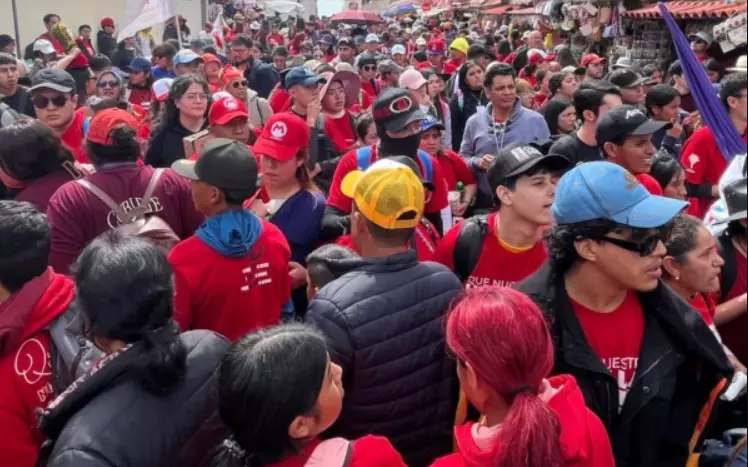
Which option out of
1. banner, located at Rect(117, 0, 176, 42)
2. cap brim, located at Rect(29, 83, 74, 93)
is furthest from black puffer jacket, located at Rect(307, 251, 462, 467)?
banner, located at Rect(117, 0, 176, 42)

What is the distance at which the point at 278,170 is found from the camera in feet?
11.9

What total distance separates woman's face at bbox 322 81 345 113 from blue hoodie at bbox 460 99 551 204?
112 cm

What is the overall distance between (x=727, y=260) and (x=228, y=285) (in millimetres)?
1893

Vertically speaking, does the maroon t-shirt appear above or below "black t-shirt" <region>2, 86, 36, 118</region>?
below

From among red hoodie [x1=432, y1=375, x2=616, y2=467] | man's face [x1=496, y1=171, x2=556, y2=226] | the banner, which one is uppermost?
the banner

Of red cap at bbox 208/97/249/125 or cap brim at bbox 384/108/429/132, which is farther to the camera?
red cap at bbox 208/97/249/125

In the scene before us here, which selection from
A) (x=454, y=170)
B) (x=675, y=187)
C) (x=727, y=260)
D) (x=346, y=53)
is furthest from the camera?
(x=346, y=53)

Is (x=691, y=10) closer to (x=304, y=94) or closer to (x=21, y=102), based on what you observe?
(x=304, y=94)

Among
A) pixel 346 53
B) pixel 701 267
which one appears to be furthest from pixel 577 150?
pixel 346 53

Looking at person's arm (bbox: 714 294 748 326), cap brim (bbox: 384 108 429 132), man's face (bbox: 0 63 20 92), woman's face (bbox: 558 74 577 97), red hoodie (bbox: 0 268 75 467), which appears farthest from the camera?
woman's face (bbox: 558 74 577 97)

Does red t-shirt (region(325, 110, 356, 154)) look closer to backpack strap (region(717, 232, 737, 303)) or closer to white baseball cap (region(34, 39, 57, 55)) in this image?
backpack strap (region(717, 232, 737, 303))

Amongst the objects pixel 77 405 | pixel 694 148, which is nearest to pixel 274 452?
pixel 77 405

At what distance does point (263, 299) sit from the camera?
2.93m

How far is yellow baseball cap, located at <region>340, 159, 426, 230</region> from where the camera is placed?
2447 millimetres
